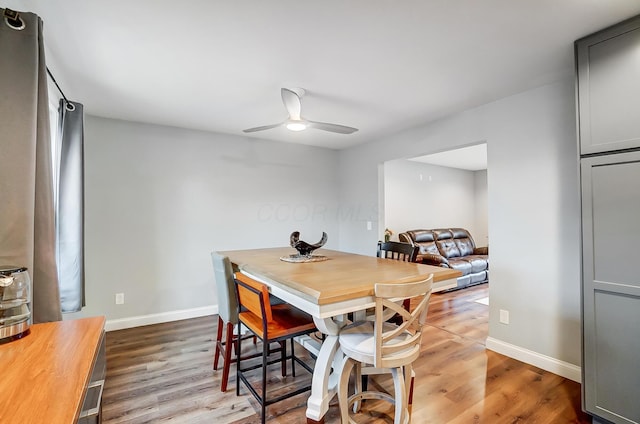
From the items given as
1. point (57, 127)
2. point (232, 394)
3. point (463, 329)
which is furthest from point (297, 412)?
point (57, 127)

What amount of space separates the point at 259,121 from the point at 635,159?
311cm

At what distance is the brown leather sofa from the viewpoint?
5.15m

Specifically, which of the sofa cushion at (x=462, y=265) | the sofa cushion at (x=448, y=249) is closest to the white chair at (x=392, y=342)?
the sofa cushion at (x=462, y=265)

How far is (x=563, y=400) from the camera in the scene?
2.08m

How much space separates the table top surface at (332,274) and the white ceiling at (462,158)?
11.4ft

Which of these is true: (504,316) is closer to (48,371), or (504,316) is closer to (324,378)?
(324,378)

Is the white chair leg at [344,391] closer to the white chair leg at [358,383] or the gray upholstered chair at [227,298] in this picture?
the white chair leg at [358,383]

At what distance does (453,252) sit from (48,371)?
6066 millimetres

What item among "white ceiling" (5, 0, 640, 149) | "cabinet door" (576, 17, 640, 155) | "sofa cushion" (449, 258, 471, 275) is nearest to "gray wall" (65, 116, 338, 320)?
"white ceiling" (5, 0, 640, 149)

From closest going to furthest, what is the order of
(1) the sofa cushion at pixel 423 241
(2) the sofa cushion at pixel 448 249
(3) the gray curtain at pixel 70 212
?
(3) the gray curtain at pixel 70 212 < (1) the sofa cushion at pixel 423 241 < (2) the sofa cushion at pixel 448 249

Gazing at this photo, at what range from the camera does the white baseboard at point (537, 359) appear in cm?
232

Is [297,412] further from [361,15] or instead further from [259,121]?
[259,121]

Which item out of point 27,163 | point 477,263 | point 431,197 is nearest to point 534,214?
point 477,263

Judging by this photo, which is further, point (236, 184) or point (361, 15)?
point (236, 184)
